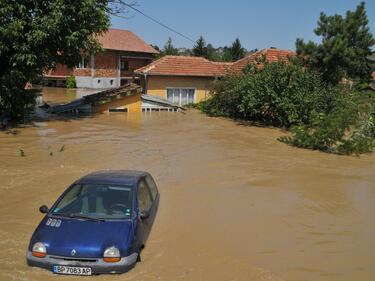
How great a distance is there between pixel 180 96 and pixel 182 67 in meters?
2.05

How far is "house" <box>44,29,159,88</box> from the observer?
156ft

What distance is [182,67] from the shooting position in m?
Result: 32.6

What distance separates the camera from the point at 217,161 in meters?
15.8

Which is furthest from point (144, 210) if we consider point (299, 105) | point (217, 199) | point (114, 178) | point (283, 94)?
point (283, 94)

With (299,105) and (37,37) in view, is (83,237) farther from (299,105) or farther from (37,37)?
(299,105)

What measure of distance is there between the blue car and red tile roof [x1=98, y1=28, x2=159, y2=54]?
1621 inches

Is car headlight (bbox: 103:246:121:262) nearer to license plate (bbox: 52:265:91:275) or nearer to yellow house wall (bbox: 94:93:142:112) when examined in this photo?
license plate (bbox: 52:265:91:275)

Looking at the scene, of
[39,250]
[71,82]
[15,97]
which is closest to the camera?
[39,250]

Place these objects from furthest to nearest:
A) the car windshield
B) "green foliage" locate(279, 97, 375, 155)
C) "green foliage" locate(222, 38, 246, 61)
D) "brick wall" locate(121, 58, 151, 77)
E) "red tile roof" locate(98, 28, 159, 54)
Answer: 1. "green foliage" locate(222, 38, 246, 61)
2. "brick wall" locate(121, 58, 151, 77)
3. "red tile roof" locate(98, 28, 159, 54)
4. "green foliage" locate(279, 97, 375, 155)
5. the car windshield

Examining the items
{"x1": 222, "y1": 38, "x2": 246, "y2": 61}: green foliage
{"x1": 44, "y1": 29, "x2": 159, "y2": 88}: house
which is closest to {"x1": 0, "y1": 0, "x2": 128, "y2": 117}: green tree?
{"x1": 44, "y1": 29, "x2": 159, "y2": 88}: house

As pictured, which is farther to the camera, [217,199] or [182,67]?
[182,67]

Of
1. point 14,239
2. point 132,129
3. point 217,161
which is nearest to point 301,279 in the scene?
point 14,239

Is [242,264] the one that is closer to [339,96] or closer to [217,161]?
[217,161]

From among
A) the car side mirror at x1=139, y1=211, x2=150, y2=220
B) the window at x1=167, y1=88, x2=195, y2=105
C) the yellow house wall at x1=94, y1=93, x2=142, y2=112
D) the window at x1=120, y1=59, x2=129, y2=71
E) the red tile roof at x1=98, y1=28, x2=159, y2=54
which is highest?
the red tile roof at x1=98, y1=28, x2=159, y2=54
